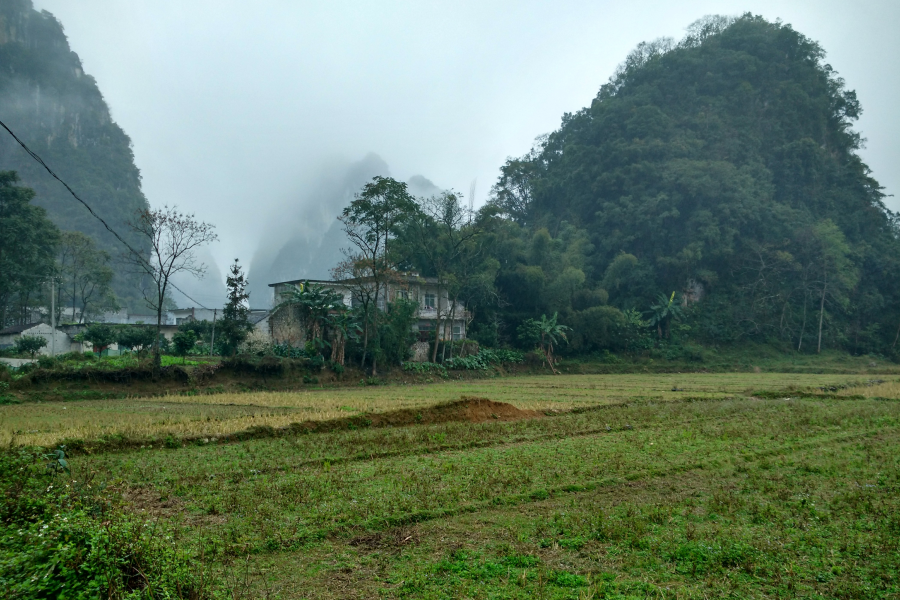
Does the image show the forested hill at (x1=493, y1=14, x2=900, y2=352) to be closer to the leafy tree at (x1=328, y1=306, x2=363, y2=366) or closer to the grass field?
the leafy tree at (x1=328, y1=306, x2=363, y2=366)

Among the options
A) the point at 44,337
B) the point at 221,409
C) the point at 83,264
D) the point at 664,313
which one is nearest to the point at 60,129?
the point at 83,264

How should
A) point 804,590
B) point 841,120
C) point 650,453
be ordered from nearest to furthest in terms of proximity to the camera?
1. point 804,590
2. point 650,453
3. point 841,120

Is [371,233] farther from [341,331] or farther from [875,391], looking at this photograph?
[875,391]

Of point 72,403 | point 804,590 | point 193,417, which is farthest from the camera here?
point 72,403

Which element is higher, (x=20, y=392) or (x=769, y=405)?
(x=769, y=405)

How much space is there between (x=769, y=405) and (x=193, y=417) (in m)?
17.2

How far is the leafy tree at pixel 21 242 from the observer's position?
3934cm

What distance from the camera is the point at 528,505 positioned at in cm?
704

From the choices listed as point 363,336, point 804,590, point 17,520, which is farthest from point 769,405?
point 363,336

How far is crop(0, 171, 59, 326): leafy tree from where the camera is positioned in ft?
129

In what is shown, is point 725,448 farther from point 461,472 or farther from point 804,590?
point 804,590

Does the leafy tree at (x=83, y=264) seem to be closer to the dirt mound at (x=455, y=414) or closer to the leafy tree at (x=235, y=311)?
the leafy tree at (x=235, y=311)

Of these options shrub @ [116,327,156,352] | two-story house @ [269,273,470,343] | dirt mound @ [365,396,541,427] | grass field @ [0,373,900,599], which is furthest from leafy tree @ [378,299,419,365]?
grass field @ [0,373,900,599]

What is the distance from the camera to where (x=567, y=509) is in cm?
682
